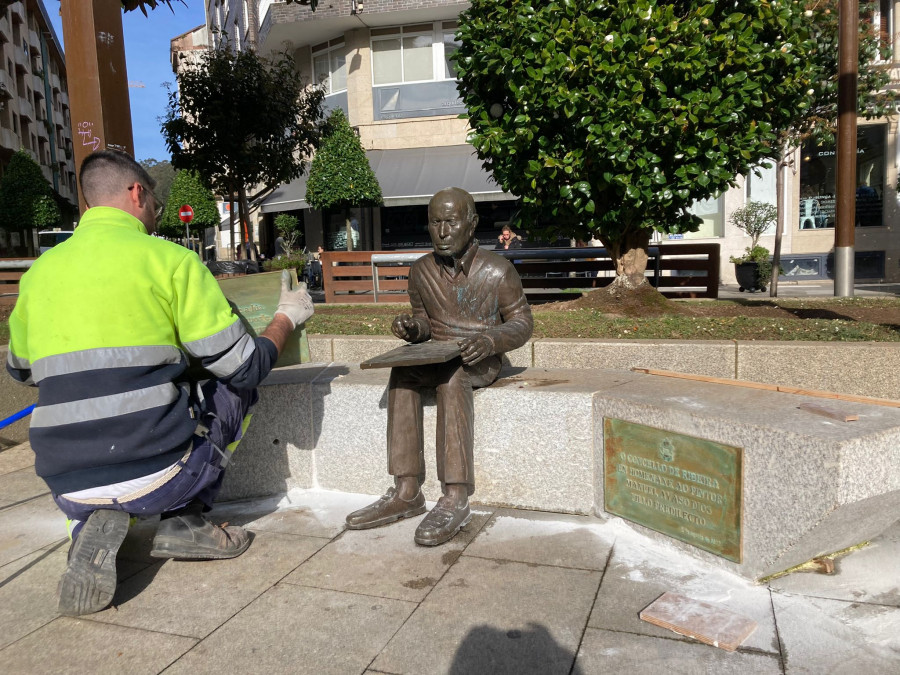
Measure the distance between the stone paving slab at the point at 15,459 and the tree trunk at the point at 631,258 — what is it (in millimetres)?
5702

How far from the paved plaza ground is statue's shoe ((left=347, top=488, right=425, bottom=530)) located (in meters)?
0.06

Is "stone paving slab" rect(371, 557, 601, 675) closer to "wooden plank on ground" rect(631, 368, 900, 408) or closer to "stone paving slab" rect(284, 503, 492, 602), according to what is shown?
"stone paving slab" rect(284, 503, 492, 602)

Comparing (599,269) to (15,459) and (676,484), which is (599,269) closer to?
(676,484)

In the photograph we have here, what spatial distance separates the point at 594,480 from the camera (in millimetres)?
3680

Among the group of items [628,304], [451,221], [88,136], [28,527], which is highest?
[88,136]

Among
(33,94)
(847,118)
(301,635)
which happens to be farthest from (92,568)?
(33,94)

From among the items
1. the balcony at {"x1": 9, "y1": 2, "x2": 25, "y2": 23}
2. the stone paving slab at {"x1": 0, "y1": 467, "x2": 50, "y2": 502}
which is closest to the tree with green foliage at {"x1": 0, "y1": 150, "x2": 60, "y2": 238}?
the balcony at {"x1": 9, "y1": 2, "x2": 25, "y2": 23}

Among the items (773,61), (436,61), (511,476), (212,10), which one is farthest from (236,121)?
(212,10)

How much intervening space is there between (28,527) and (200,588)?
59.0 inches

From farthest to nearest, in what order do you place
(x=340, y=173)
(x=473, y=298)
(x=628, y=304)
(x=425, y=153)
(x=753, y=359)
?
(x=425, y=153) → (x=340, y=173) → (x=628, y=304) → (x=753, y=359) → (x=473, y=298)

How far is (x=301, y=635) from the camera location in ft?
8.63

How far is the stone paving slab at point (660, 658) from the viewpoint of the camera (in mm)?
2328

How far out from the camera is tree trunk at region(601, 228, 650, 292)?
779 centimetres

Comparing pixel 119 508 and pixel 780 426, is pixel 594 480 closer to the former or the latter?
pixel 780 426
